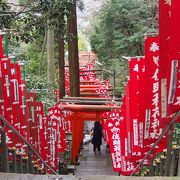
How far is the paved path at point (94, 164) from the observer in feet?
55.2

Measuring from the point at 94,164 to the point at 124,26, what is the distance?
7571 mm

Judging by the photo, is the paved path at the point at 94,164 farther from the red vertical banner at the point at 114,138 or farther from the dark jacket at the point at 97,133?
the red vertical banner at the point at 114,138

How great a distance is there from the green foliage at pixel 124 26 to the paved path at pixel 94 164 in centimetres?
529

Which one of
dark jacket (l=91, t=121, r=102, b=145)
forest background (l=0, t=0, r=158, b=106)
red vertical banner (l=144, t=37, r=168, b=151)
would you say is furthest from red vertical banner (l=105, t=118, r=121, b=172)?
dark jacket (l=91, t=121, r=102, b=145)

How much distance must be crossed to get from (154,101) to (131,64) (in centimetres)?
112

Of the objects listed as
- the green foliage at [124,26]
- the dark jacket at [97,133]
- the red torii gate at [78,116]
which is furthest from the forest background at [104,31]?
the dark jacket at [97,133]

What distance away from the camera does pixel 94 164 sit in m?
18.5

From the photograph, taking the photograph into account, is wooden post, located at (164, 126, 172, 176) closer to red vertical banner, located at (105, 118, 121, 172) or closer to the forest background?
the forest background

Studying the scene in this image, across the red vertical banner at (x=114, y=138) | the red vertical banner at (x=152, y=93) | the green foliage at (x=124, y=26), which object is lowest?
the red vertical banner at (x=114, y=138)

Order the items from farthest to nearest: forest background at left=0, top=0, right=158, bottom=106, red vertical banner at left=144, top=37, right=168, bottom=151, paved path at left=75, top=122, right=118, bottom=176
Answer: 1. paved path at left=75, top=122, right=118, bottom=176
2. forest background at left=0, top=0, right=158, bottom=106
3. red vertical banner at left=144, top=37, right=168, bottom=151

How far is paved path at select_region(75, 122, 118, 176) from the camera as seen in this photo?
16812mm

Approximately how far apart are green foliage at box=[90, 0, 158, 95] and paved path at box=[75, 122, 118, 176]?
5.29m

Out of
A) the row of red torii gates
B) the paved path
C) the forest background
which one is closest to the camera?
the forest background

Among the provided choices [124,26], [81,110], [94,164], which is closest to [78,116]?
[81,110]
